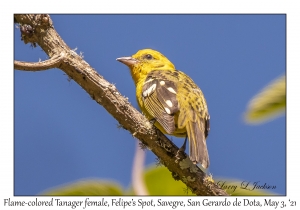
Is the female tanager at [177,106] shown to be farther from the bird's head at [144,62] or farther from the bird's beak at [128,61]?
the bird's beak at [128,61]

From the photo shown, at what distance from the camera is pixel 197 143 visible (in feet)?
14.1

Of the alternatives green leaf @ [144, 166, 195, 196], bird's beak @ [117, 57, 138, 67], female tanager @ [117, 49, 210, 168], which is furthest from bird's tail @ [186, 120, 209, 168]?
bird's beak @ [117, 57, 138, 67]

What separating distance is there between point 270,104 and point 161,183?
1418 millimetres

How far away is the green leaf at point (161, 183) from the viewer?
A: 415 centimetres

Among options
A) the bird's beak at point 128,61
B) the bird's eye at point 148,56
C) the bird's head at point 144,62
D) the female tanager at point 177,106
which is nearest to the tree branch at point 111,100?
the female tanager at point 177,106

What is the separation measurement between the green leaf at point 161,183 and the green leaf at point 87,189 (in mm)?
323

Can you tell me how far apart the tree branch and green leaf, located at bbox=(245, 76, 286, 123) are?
2.59ft

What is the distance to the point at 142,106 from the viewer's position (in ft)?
16.2

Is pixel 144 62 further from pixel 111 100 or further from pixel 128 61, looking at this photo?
pixel 111 100

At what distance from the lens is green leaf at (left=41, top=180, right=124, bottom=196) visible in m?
3.93

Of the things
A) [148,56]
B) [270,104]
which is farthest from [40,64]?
[148,56]

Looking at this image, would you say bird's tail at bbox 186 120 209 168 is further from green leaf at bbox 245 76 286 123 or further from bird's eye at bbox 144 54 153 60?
bird's eye at bbox 144 54 153 60
